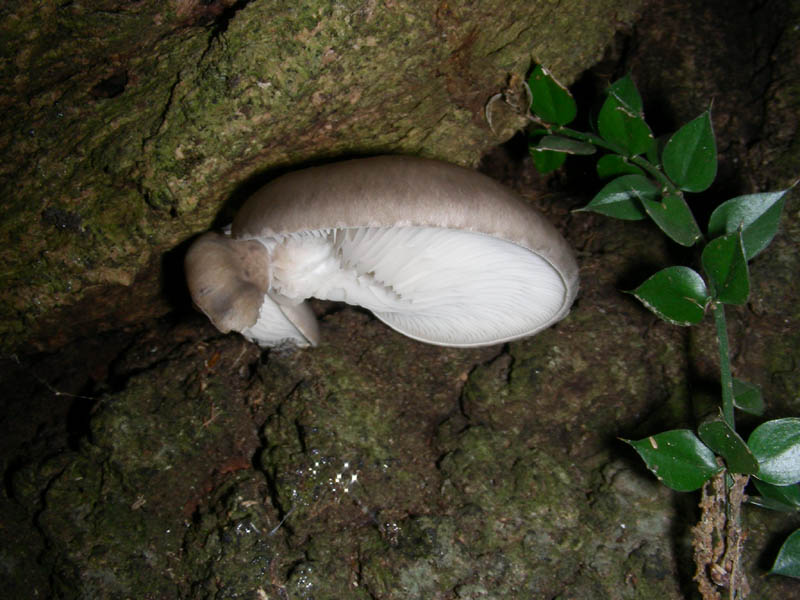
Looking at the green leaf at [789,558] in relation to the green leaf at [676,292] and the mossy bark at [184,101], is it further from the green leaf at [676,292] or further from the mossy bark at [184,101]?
the mossy bark at [184,101]

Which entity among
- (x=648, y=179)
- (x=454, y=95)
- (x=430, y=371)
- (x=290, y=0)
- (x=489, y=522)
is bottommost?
(x=489, y=522)

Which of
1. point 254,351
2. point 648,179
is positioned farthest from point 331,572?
point 648,179

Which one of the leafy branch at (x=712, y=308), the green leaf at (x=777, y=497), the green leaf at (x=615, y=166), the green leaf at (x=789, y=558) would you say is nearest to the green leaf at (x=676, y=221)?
the leafy branch at (x=712, y=308)

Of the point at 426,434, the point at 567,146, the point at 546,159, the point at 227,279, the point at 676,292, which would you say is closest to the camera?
the point at 676,292

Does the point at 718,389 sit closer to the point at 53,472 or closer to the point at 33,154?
the point at 53,472

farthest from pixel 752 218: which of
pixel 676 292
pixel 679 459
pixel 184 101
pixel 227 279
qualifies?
pixel 184 101

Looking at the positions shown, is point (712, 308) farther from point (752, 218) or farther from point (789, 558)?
point (789, 558)
